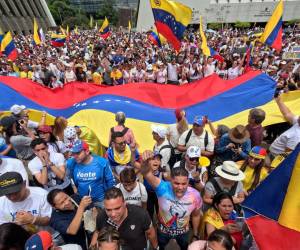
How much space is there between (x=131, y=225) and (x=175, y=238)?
807 millimetres

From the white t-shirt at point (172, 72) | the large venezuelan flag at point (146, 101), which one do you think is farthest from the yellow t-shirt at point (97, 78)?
the large venezuelan flag at point (146, 101)

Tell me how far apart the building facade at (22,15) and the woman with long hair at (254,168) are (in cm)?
5109

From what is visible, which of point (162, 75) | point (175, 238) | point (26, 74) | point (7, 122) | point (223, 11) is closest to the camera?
point (175, 238)

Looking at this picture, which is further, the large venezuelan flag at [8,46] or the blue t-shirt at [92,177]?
the large venezuelan flag at [8,46]

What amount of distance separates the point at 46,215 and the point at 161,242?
4.36 feet

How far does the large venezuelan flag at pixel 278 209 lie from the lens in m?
2.35

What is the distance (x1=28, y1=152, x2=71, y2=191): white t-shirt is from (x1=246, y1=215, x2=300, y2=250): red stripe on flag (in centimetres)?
238

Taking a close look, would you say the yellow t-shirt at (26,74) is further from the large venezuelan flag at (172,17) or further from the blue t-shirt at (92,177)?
the blue t-shirt at (92,177)

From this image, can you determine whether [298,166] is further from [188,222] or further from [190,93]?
[190,93]

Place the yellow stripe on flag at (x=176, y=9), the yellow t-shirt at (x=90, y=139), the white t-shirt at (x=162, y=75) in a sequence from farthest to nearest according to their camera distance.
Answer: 1. the white t-shirt at (x=162, y=75)
2. the yellow stripe on flag at (x=176, y=9)
3. the yellow t-shirt at (x=90, y=139)

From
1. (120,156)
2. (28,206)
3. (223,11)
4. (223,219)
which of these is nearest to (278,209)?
(223,219)

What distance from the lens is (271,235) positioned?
2414mm

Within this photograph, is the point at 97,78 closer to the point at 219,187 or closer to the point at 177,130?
the point at 177,130

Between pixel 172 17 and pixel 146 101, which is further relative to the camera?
pixel 172 17
